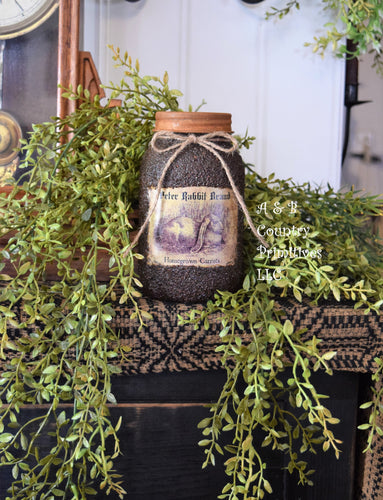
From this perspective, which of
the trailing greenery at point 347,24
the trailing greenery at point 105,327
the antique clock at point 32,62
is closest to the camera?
the trailing greenery at point 105,327

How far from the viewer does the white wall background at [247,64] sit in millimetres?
1192

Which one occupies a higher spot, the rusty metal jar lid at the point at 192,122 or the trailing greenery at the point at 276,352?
the rusty metal jar lid at the point at 192,122

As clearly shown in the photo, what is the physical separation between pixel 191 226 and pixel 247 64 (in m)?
0.68

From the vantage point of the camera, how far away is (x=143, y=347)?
0.67m

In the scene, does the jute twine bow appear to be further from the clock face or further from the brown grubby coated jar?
the clock face

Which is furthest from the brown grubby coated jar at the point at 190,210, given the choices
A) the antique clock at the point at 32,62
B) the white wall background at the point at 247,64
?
the white wall background at the point at 247,64

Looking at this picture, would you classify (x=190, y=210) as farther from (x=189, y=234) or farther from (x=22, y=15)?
(x=22, y=15)

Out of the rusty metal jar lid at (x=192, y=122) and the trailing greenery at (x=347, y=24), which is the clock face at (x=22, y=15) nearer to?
the rusty metal jar lid at (x=192, y=122)

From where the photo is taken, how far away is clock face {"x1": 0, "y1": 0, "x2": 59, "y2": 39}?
84 centimetres

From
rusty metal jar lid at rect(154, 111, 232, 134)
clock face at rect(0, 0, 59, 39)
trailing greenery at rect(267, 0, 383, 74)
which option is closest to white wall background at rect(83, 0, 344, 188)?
trailing greenery at rect(267, 0, 383, 74)

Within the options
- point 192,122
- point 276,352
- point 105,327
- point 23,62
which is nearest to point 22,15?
point 23,62

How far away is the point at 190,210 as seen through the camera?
0.67 metres

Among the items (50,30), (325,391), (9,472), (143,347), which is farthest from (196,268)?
(50,30)

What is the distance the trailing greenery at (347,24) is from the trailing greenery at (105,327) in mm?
536
